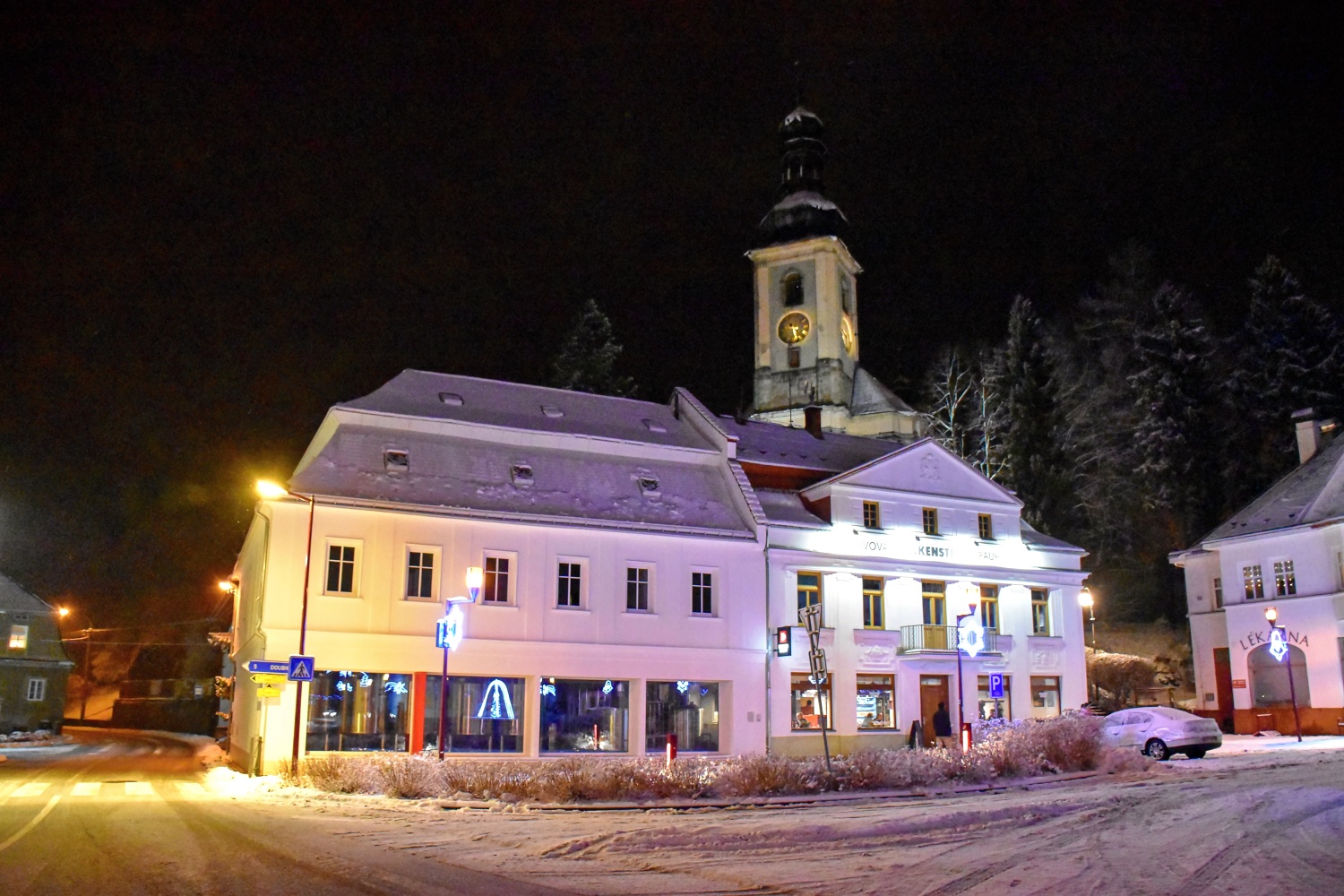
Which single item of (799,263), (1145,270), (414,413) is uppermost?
(799,263)

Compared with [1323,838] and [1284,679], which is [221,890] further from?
[1284,679]

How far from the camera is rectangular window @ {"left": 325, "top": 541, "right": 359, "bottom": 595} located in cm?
2997

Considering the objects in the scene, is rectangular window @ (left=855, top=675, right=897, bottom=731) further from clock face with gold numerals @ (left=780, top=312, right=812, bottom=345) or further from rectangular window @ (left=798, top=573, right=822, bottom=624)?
clock face with gold numerals @ (left=780, top=312, right=812, bottom=345)

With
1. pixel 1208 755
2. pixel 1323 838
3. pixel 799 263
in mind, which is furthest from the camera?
pixel 799 263

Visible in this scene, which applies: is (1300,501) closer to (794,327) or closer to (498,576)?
(498,576)

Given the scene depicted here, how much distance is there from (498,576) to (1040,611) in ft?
70.1

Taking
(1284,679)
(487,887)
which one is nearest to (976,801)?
(487,887)

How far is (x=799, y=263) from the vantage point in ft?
275

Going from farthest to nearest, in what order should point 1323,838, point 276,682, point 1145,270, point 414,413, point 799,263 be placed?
1. point 799,263
2. point 1145,270
3. point 414,413
4. point 276,682
5. point 1323,838

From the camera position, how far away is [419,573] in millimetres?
31172

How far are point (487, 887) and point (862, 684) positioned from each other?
1094 inches

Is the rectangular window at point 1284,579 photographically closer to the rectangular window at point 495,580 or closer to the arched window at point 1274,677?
the arched window at point 1274,677

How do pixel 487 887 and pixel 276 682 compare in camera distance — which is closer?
pixel 487 887

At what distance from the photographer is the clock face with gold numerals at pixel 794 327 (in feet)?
Result: 271
